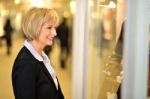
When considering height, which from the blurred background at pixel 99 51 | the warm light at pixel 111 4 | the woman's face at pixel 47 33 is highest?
the warm light at pixel 111 4

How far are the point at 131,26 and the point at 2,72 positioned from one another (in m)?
6.57

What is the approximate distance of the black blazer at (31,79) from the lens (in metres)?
2.31

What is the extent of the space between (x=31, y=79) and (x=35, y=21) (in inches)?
15.0

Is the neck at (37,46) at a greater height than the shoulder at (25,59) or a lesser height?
greater

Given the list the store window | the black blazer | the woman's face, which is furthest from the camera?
the store window

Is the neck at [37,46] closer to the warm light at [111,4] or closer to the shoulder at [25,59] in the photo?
the shoulder at [25,59]

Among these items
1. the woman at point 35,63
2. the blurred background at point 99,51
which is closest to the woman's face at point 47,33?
the woman at point 35,63

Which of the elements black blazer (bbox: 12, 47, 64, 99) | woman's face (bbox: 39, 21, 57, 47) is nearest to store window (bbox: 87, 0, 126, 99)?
woman's face (bbox: 39, 21, 57, 47)

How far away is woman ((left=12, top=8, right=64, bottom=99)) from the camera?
2316 millimetres

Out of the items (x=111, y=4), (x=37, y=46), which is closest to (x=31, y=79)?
(x=37, y=46)

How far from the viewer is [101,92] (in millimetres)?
3938

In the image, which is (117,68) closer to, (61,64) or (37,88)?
(37,88)

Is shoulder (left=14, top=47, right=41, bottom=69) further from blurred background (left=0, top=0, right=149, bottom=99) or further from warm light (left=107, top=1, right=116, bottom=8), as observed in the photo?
warm light (left=107, top=1, right=116, bottom=8)

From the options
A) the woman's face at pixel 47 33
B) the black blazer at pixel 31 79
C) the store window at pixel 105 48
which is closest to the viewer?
the black blazer at pixel 31 79
